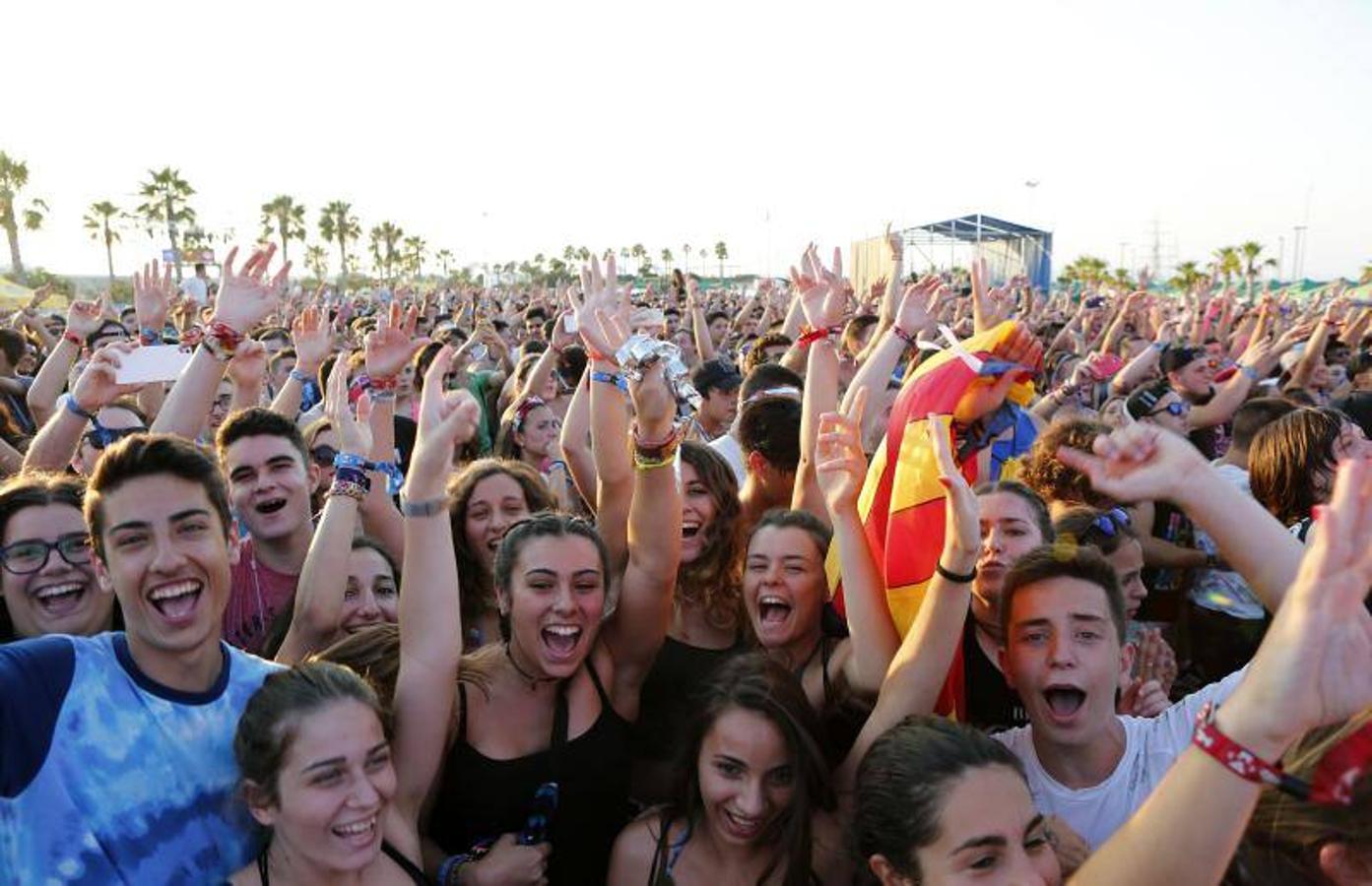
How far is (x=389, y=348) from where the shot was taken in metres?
4.08

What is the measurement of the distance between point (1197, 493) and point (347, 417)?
9.54ft

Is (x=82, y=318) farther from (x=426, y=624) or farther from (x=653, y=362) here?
(x=426, y=624)

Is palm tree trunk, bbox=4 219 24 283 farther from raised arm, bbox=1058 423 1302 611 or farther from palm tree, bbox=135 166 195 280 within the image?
raised arm, bbox=1058 423 1302 611

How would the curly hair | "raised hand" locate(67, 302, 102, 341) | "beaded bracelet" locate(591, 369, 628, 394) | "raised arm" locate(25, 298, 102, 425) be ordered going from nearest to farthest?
"beaded bracelet" locate(591, 369, 628, 394)
the curly hair
"raised arm" locate(25, 298, 102, 425)
"raised hand" locate(67, 302, 102, 341)

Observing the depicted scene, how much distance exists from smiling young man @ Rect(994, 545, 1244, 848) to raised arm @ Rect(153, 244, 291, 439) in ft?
10.3

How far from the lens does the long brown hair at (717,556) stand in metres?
3.40

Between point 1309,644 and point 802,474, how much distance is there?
8.14ft

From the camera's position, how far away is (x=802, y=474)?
381 cm

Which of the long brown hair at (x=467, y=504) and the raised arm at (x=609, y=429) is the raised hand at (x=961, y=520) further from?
the long brown hair at (x=467, y=504)

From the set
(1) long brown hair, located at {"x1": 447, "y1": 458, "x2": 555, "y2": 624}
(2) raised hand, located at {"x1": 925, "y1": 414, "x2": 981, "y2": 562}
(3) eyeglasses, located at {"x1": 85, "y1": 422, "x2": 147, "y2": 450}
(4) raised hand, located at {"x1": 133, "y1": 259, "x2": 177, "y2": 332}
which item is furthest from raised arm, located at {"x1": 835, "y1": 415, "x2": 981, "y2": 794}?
(4) raised hand, located at {"x1": 133, "y1": 259, "x2": 177, "y2": 332}

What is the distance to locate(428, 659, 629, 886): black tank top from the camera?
254 centimetres

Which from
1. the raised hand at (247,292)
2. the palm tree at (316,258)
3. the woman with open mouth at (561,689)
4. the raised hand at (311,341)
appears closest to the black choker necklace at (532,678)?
the woman with open mouth at (561,689)

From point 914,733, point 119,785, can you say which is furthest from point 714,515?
point 119,785

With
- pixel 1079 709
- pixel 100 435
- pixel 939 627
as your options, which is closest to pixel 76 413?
pixel 100 435
